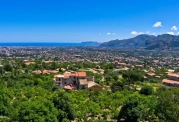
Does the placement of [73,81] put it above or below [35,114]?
below

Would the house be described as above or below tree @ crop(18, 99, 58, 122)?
below

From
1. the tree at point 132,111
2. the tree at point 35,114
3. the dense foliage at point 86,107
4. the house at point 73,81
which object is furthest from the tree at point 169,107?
the house at point 73,81

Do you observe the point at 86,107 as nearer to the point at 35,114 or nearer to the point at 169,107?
the point at 35,114

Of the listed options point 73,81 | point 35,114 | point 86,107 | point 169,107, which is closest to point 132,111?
point 169,107

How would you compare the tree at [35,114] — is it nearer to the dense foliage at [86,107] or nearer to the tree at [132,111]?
the dense foliage at [86,107]

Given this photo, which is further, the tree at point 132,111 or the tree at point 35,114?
the tree at point 132,111

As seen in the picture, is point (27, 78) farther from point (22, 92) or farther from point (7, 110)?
point (7, 110)

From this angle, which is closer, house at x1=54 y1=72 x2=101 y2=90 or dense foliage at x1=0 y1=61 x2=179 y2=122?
dense foliage at x1=0 y1=61 x2=179 y2=122

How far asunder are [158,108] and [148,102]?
539cm

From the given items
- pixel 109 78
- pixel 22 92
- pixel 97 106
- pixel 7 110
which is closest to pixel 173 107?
pixel 97 106

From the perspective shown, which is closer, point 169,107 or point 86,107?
point 169,107

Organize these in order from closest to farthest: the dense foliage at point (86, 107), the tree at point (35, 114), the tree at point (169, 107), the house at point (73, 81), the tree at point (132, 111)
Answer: the tree at point (35, 114) < the tree at point (169, 107) < the dense foliage at point (86, 107) < the tree at point (132, 111) < the house at point (73, 81)

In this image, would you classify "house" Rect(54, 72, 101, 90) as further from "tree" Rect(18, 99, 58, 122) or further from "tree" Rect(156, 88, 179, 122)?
"tree" Rect(18, 99, 58, 122)

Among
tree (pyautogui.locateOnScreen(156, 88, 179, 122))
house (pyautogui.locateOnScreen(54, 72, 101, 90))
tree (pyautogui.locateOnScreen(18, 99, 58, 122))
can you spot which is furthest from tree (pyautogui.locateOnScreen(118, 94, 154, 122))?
house (pyautogui.locateOnScreen(54, 72, 101, 90))
